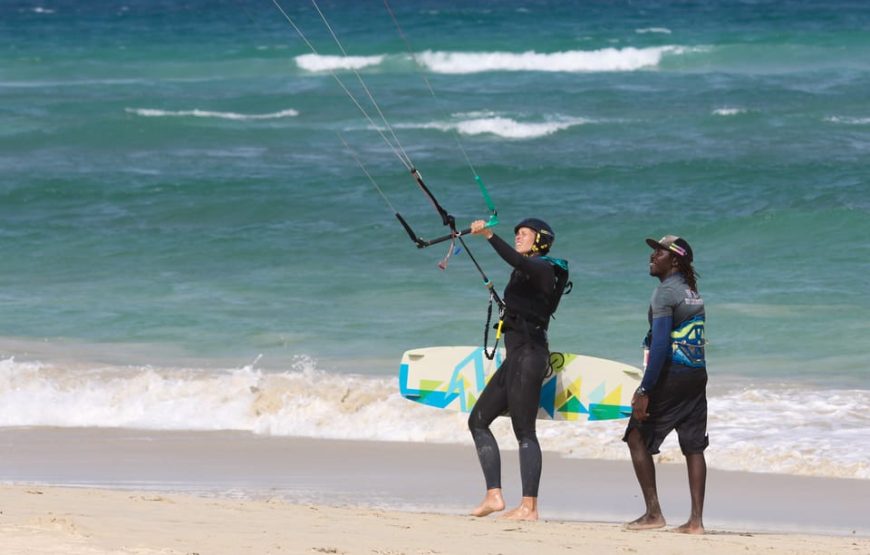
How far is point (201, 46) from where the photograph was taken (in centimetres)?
3925

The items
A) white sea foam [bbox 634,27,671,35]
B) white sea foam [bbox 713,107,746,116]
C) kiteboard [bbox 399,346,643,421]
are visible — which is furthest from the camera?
white sea foam [bbox 634,27,671,35]

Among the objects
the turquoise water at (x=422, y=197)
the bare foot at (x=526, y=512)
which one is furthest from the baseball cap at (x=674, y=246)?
the turquoise water at (x=422, y=197)

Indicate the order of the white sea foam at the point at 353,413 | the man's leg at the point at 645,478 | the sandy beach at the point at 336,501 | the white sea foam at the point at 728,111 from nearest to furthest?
1. the sandy beach at the point at 336,501
2. the man's leg at the point at 645,478
3. the white sea foam at the point at 353,413
4. the white sea foam at the point at 728,111

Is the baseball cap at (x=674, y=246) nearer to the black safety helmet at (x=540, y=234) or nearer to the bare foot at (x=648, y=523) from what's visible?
the black safety helmet at (x=540, y=234)

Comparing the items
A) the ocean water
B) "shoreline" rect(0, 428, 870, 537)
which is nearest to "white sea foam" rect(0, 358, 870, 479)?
the ocean water

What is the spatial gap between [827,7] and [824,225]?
29682mm

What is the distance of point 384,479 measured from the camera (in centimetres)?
725

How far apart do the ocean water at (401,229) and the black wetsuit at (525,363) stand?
177 centimetres

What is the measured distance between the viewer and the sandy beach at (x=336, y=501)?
16.5ft

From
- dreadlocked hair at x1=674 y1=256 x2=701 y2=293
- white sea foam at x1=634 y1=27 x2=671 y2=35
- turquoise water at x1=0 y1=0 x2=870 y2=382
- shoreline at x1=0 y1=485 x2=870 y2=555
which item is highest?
white sea foam at x1=634 y1=27 x2=671 y2=35

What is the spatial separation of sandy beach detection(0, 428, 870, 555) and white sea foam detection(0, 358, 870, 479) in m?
0.21

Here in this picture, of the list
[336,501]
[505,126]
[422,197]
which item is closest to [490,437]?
[336,501]

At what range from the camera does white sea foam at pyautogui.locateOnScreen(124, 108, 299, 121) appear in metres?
24.3

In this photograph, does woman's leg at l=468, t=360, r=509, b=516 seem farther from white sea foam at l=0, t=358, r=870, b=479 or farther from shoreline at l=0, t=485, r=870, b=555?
white sea foam at l=0, t=358, r=870, b=479
